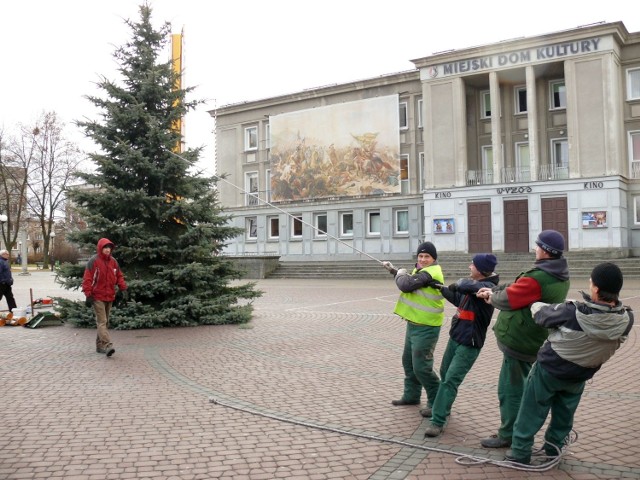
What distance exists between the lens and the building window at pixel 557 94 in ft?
115

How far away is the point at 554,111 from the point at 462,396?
32.1 metres

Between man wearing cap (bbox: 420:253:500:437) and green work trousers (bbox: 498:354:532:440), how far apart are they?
40cm

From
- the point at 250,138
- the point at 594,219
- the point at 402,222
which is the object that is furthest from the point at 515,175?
the point at 250,138

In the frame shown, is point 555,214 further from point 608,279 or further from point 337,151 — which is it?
point 608,279

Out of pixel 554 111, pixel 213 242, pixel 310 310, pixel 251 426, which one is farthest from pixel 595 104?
pixel 251 426

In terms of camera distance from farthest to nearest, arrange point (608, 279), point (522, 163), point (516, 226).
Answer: point (522, 163) → point (516, 226) → point (608, 279)

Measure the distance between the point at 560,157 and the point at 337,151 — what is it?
14.1 meters

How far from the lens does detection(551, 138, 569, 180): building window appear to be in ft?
112

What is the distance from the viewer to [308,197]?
139ft

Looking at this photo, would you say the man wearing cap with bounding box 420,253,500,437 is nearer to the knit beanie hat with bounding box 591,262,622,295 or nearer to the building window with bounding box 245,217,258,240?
the knit beanie hat with bounding box 591,262,622,295

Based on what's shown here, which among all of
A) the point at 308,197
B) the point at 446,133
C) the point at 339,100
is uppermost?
the point at 339,100

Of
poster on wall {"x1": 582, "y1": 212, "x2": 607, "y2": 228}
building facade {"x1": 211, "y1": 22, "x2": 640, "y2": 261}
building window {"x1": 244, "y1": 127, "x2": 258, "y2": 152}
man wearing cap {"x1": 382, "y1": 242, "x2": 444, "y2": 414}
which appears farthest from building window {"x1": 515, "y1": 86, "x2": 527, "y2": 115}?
man wearing cap {"x1": 382, "y1": 242, "x2": 444, "y2": 414}

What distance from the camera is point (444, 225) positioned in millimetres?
35219

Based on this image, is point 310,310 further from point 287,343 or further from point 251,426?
point 251,426
